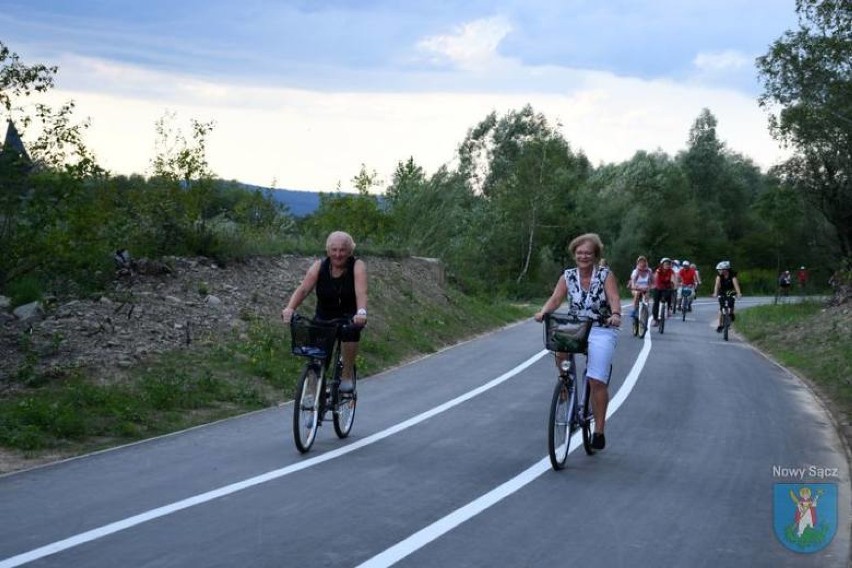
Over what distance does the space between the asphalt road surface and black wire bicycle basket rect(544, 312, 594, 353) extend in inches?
41.6

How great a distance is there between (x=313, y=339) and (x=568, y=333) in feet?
7.76

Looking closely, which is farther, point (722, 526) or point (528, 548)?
point (722, 526)

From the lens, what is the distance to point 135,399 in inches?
489

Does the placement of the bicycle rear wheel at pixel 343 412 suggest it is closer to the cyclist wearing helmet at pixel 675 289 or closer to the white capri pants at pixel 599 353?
the white capri pants at pixel 599 353

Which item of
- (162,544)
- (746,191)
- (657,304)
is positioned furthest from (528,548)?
(746,191)

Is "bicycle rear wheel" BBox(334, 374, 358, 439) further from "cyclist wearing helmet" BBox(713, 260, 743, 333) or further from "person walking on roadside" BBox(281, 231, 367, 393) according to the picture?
"cyclist wearing helmet" BBox(713, 260, 743, 333)

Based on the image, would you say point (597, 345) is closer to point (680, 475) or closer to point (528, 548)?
point (680, 475)

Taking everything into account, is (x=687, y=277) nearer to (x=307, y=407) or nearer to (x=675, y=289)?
(x=675, y=289)

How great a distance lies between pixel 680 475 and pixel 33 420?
6.14 m

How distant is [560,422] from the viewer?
31.2 feet

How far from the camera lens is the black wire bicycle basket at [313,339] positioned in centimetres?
1027

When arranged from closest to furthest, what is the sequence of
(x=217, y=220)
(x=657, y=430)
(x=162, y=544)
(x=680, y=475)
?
(x=162, y=544) < (x=680, y=475) < (x=657, y=430) < (x=217, y=220)

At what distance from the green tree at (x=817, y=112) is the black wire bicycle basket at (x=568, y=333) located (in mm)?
24070
